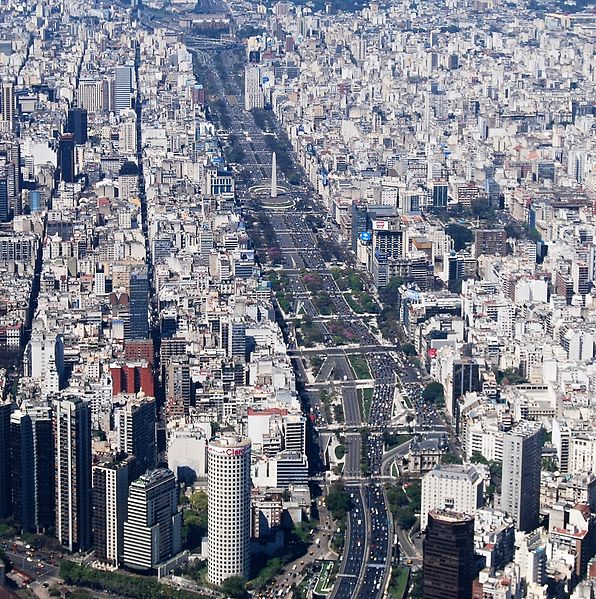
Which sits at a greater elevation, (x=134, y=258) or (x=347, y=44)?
(x=347, y=44)

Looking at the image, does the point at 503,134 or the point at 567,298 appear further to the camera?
the point at 503,134

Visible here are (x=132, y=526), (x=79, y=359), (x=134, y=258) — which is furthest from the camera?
(x=134, y=258)

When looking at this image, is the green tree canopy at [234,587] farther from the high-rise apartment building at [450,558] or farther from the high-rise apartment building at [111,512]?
the high-rise apartment building at [450,558]

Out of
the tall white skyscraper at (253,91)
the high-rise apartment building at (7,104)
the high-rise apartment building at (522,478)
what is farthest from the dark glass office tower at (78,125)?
the high-rise apartment building at (522,478)

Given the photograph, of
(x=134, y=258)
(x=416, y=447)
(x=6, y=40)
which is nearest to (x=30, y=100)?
(x=6, y=40)

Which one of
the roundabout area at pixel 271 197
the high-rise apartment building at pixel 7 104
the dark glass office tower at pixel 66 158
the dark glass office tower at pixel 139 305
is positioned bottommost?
the dark glass office tower at pixel 139 305

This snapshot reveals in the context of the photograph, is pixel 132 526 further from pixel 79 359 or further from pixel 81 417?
pixel 79 359
